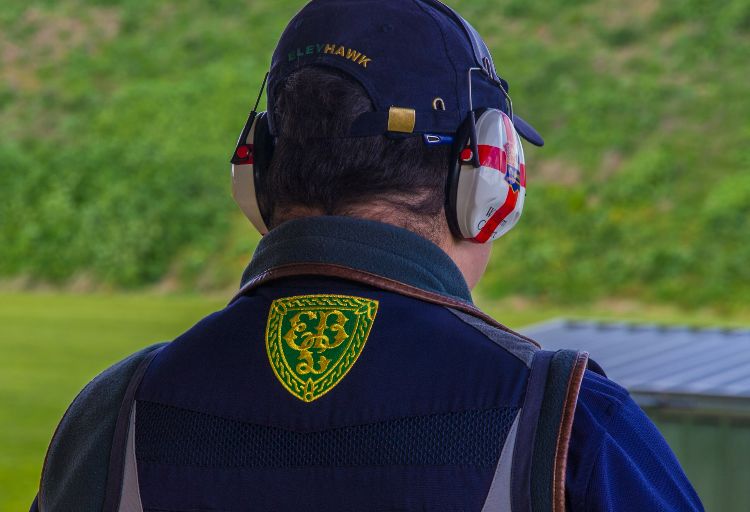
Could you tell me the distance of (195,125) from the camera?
58.5 ft

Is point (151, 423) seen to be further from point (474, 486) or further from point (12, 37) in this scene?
point (12, 37)

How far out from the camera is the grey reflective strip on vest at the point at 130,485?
0.88 meters

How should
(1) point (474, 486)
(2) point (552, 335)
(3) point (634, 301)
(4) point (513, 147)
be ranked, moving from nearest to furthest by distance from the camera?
(1) point (474, 486)
(4) point (513, 147)
(2) point (552, 335)
(3) point (634, 301)

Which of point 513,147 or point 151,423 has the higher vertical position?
point 513,147

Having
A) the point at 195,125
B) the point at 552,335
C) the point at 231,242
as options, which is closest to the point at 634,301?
the point at 231,242

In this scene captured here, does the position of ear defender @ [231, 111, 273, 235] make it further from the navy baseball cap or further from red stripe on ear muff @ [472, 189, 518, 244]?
red stripe on ear muff @ [472, 189, 518, 244]

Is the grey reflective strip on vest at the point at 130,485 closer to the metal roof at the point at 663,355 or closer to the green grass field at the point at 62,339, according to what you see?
the metal roof at the point at 663,355

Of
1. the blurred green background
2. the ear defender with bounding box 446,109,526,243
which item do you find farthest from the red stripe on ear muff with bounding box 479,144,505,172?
the blurred green background

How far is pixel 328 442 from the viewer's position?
2.75 feet

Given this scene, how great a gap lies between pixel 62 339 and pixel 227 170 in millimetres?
7530

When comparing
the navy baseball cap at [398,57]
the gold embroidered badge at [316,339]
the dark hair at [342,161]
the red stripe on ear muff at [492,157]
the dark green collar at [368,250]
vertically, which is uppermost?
the navy baseball cap at [398,57]

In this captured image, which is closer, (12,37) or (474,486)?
(474,486)

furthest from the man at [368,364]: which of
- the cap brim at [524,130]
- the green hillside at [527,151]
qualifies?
the green hillside at [527,151]

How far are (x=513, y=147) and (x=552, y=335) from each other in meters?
2.27
